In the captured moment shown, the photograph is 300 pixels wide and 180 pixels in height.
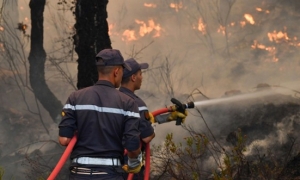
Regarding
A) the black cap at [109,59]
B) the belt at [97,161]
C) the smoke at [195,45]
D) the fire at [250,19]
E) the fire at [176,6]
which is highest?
the black cap at [109,59]

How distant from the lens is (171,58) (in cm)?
1534

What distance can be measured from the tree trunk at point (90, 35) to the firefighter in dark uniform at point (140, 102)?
2772 mm

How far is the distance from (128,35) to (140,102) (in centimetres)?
1179

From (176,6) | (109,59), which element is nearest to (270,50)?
(176,6)

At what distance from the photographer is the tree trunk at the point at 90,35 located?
25.2ft

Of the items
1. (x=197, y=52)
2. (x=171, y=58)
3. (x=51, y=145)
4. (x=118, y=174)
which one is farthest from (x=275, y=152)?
(x=197, y=52)

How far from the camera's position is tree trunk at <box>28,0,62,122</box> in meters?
11.5

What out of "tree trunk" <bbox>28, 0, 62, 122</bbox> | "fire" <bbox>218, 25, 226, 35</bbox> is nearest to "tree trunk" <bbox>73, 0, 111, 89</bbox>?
"tree trunk" <bbox>28, 0, 62, 122</bbox>

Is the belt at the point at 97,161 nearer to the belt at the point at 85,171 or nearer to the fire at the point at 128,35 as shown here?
the belt at the point at 85,171

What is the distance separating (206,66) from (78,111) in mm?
11144

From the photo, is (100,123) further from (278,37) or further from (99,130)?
(278,37)

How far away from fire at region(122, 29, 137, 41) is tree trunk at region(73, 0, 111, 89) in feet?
28.0

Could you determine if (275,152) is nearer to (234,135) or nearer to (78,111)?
(234,135)

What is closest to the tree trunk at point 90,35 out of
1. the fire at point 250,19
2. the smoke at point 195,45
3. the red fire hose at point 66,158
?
the red fire hose at point 66,158
